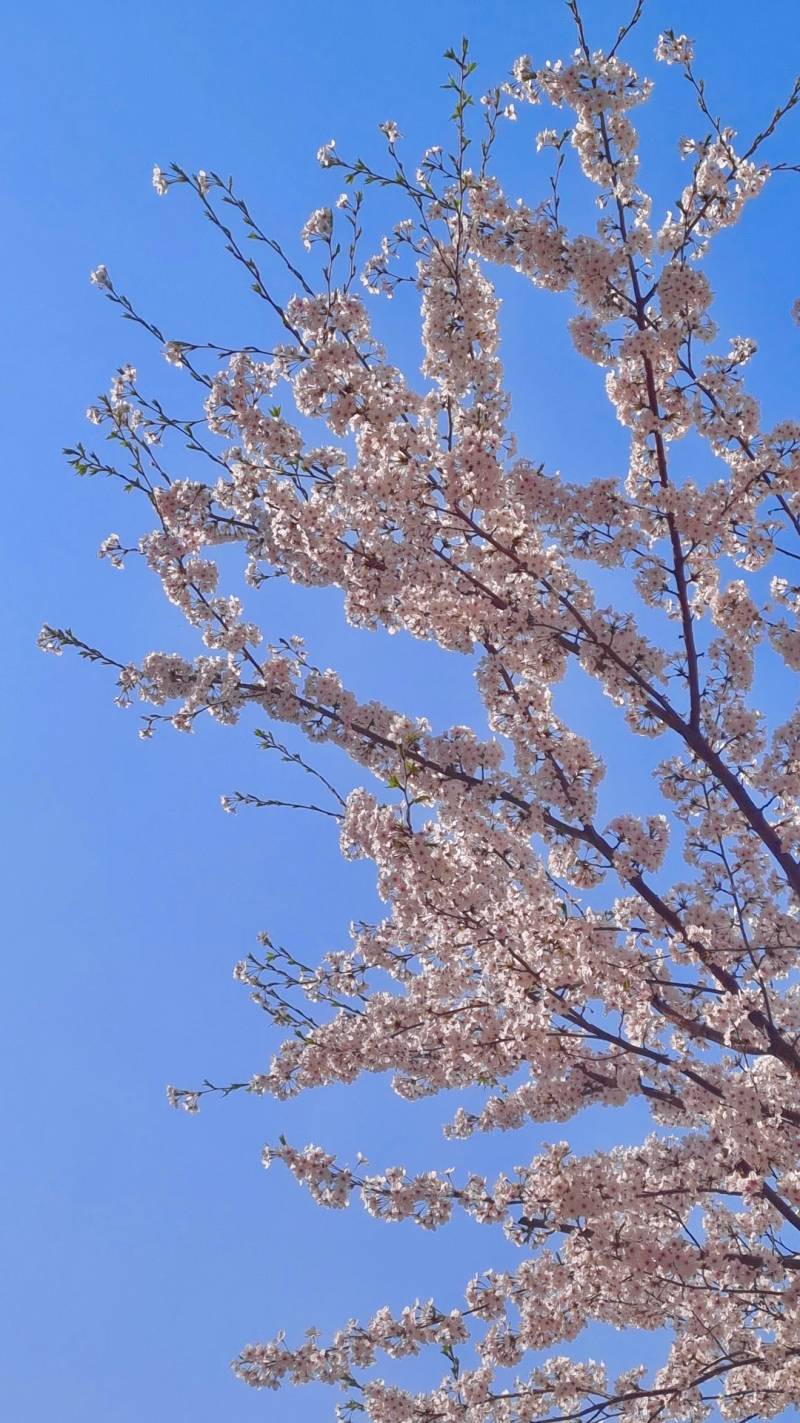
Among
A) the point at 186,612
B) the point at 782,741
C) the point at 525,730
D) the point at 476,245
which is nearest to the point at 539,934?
the point at 525,730

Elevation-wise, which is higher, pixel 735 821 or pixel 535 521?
pixel 535 521

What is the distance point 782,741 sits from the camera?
23.7 ft

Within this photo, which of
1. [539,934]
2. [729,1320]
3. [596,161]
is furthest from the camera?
[729,1320]

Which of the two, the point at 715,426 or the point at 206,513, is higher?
the point at 206,513

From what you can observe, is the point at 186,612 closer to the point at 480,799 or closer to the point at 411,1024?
the point at 480,799

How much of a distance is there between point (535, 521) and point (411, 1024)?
3.92 metres

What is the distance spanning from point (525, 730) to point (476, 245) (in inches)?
121

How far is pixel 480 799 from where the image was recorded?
Result: 6.59 metres

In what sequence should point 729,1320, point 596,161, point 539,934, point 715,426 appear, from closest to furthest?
point 596,161, point 715,426, point 539,934, point 729,1320

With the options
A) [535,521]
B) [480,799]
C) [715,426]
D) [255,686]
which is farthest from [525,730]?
[715,426]

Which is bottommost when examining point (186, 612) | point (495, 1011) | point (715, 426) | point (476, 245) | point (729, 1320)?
point (729, 1320)

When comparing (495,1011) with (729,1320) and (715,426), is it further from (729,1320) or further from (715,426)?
(715,426)

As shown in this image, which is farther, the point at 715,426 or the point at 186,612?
the point at 186,612

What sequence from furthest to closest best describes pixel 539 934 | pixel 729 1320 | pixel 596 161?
pixel 729 1320, pixel 539 934, pixel 596 161
